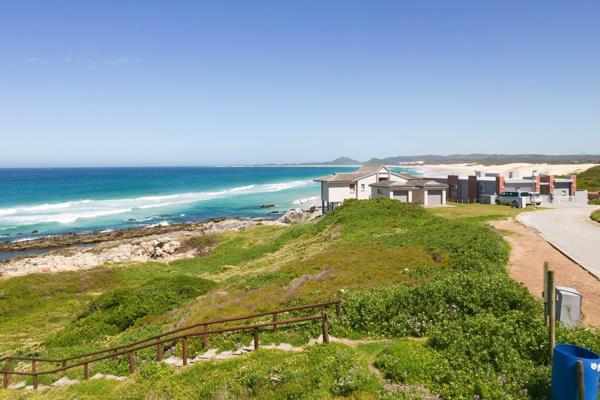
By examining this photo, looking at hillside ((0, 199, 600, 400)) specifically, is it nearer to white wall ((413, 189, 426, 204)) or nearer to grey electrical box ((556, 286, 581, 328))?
grey electrical box ((556, 286, 581, 328))

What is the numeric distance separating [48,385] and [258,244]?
94.0ft

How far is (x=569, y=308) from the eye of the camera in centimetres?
1227

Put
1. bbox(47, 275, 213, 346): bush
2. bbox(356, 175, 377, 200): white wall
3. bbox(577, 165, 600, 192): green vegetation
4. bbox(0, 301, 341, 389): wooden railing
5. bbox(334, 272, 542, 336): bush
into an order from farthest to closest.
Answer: bbox(577, 165, 600, 192): green vegetation < bbox(356, 175, 377, 200): white wall < bbox(47, 275, 213, 346): bush < bbox(334, 272, 542, 336): bush < bbox(0, 301, 341, 389): wooden railing

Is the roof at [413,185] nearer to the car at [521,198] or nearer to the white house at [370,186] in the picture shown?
the white house at [370,186]

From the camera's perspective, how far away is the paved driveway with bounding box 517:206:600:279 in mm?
21438

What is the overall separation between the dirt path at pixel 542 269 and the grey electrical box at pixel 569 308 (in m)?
1.31

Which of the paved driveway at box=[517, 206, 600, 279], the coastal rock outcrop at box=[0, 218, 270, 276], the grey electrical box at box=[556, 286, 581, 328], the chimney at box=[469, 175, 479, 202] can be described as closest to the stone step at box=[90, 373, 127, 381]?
the grey electrical box at box=[556, 286, 581, 328]

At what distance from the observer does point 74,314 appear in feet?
86.9

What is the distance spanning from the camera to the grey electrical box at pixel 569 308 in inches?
482

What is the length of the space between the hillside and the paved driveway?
150 inches

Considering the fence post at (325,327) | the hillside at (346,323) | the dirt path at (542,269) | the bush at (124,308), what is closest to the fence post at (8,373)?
the hillside at (346,323)

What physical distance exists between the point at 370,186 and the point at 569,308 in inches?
1744

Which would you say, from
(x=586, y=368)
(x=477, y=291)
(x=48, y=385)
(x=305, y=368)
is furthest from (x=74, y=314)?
(x=586, y=368)

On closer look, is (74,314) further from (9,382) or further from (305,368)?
(305,368)
